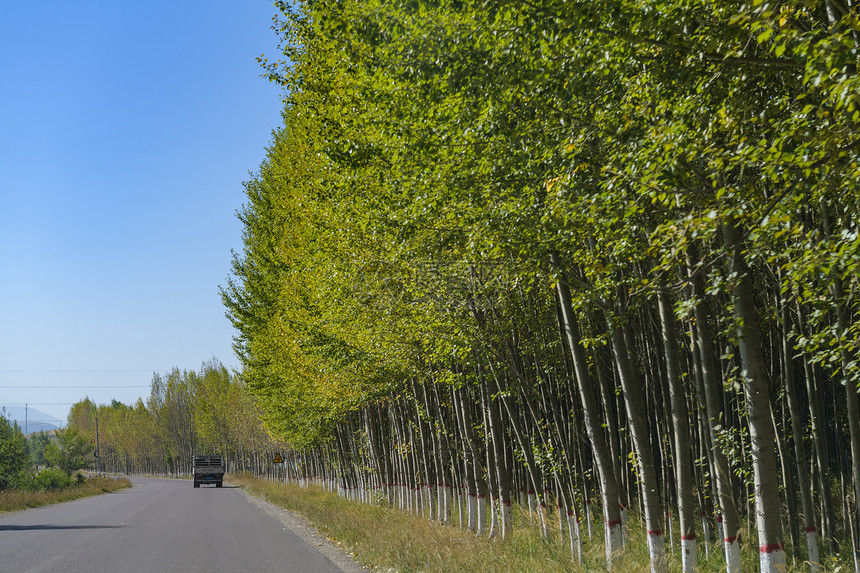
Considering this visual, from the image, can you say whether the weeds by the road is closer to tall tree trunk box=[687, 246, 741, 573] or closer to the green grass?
the green grass

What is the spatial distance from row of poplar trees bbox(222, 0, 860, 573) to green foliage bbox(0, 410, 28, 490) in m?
44.6

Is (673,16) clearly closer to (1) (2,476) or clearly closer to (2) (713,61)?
(2) (713,61)

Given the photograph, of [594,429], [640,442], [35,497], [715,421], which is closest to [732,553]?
[715,421]

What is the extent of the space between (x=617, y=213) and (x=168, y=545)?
13727 millimetres

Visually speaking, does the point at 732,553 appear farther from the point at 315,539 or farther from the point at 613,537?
the point at 315,539

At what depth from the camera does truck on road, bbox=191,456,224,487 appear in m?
63.9

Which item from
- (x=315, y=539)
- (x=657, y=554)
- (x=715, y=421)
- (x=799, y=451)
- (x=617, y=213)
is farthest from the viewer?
(x=315, y=539)

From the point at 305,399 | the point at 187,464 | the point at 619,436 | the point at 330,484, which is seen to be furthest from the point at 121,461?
the point at 619,436

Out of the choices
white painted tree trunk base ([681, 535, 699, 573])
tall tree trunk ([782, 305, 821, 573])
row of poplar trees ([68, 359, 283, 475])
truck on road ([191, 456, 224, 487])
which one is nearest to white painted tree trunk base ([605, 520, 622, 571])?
white painted tree trunk base ([681, 535, 699, 573])

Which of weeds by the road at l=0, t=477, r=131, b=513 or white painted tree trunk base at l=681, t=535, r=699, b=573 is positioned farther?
weeds by the road at l=0, t=477, r=131, b=513

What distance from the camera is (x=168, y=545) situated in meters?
16.0

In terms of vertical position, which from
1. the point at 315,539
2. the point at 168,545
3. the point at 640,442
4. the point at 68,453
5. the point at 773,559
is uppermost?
the point at 68,453

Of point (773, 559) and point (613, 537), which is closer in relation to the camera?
point (773, 559)

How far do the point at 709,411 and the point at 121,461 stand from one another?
154458 mm
